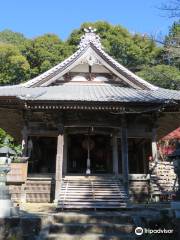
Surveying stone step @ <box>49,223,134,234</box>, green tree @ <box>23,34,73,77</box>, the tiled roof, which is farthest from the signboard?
green tree @ <box>23,34,73,77</box>

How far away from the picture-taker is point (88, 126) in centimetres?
1330

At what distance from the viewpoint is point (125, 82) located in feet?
53.2

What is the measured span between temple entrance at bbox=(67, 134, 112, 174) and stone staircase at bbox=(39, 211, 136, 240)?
24.3 feet

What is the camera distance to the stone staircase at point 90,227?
7168 mm

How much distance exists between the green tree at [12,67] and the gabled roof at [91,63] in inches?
975

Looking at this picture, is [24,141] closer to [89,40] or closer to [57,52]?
[89,40]

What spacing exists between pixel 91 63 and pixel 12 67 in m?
26.0

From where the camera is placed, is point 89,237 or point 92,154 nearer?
point 89,237

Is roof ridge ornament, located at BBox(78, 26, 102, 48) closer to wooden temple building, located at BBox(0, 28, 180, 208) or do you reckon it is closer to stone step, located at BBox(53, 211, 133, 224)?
wooden temple building, located at BBox(0, 28, 180, 208)

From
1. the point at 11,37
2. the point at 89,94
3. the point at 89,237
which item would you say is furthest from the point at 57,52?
the point at 89,237

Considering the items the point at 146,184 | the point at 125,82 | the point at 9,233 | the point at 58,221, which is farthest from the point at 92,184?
the point at 125,82

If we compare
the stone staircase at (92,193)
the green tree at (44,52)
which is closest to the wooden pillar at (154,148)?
the stone staircase at (92,193)

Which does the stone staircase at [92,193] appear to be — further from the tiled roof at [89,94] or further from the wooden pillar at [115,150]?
the tiled roof at [89,94]

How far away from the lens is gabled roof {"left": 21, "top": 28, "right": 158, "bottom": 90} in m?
15.6
